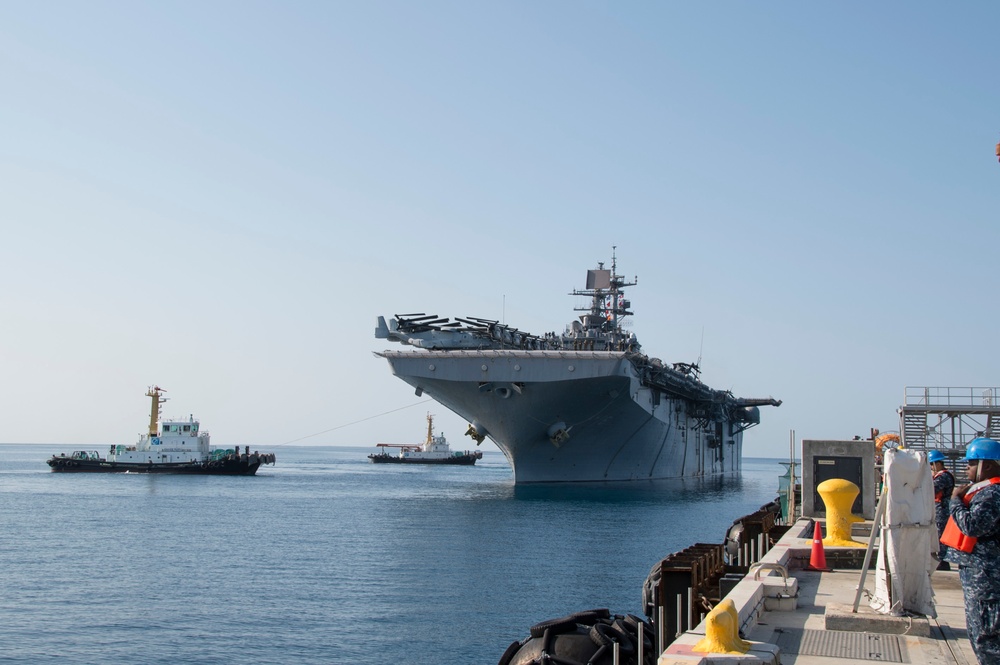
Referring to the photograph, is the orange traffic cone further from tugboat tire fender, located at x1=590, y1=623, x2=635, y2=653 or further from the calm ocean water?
the calm ocean water

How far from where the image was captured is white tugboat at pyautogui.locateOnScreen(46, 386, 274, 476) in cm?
5906

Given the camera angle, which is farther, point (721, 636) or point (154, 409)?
point (154, 409)

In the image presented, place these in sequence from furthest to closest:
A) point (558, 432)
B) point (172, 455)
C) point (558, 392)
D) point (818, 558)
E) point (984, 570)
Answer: point (172, 455) → point (558, 432) → point (558, 392) → point (818, 558) → point (984, 570)

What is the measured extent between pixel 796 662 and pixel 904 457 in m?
1.38

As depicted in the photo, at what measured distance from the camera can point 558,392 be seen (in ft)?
111

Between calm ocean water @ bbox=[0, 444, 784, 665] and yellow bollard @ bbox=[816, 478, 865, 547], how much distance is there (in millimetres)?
5134

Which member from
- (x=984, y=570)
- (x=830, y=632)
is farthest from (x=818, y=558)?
(x=984, y=570)

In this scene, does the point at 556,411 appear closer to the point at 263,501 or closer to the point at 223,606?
the point at 263,501

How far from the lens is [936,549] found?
Answer: 649cm

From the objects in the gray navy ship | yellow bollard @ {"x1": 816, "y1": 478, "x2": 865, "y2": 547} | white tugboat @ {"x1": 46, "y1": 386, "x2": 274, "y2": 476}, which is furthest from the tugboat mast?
yellow bollard @ {"x1": 816, "y1": 478, "x2": 865, "y2": 547}

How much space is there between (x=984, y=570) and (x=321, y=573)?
16.1m

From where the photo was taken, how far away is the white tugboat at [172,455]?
59062mm

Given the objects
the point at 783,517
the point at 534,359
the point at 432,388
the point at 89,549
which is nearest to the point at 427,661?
the point at 783,517

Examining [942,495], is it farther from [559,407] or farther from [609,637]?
[559,407]
